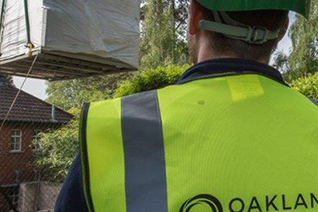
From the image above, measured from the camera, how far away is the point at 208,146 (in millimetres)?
956

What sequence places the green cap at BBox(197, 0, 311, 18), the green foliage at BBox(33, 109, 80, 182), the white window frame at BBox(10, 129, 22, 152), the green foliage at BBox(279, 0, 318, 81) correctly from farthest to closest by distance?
the green foliage at BBox(279, 0, 318, 81) → the white window frame at BBox(10, 129, 22, 152) → the green foliage at BBox(33, 109, 80, 182) → the green cap at BBox(197, 0, 311, 18)

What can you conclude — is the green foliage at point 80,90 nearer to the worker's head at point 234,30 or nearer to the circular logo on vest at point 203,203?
the worker's head at point 234,30

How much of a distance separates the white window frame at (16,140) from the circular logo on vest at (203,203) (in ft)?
47.0

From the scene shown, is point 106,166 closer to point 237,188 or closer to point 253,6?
point 237,188

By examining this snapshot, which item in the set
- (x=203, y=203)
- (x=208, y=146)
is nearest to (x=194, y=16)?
(x=208, y=146)

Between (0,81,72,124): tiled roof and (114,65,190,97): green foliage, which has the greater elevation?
(0,81,72,124): tiled roof

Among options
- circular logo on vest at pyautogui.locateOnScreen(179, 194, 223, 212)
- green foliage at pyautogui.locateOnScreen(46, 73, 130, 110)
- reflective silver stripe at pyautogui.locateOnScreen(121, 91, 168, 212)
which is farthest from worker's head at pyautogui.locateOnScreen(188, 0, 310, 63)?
green foliage at pyautogui.locateOnScreen(46, 73, 130, 110)

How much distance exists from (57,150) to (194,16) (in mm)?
9690

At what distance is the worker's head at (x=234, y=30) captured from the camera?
1103 millimetres

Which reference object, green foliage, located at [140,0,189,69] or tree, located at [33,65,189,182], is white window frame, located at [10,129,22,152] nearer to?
tree, located at [33,65,189,182]

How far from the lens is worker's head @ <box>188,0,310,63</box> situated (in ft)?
3.62

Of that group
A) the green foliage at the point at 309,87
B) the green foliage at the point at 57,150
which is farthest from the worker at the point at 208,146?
the green foliage at the point at 57,150

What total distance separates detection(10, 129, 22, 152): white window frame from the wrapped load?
8922mm

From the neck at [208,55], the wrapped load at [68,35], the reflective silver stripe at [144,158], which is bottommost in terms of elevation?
the reflective silver stripe at [144,158]
